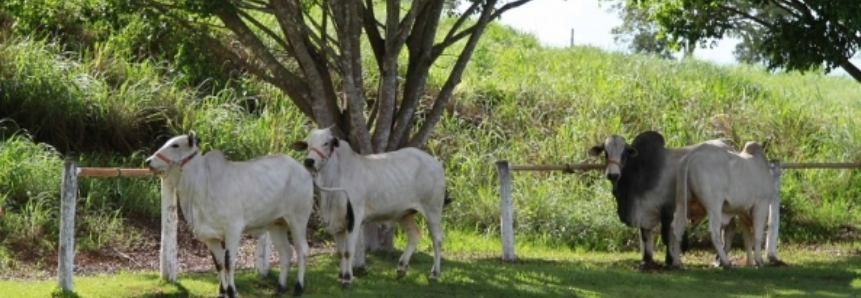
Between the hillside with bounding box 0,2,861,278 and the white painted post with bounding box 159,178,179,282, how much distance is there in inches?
98.2

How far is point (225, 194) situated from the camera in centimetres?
1262

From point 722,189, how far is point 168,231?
624 centimetres

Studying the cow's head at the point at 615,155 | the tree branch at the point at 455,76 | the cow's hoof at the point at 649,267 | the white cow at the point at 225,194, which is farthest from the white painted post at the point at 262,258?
the cow's hoof at the point at 649,267

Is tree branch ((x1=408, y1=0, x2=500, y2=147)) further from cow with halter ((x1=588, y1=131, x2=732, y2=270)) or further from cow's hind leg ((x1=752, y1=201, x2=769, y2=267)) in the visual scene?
cow's hind leg ((x1=752, y1=201, x2=769, y2=267))

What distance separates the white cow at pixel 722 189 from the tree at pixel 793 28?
56.6 inches

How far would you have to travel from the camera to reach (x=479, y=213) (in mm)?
20391

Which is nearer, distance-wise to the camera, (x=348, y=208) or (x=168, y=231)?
(x=168, y=231)

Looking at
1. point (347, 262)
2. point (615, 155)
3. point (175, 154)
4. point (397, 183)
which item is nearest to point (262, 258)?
point (347, 262)

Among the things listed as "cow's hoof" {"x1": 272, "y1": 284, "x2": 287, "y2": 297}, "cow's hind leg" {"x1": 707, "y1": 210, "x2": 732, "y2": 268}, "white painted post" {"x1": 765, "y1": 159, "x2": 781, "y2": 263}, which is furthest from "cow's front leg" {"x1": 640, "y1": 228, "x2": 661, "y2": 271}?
"cow's hoof" {"x1": 272, "y1": 284, "x2": 287, "y2": 297}

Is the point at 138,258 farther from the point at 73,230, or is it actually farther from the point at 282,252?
the point at 73,230

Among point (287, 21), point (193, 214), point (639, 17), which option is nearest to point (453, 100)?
point (287, 21)

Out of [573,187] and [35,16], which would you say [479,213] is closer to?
[573,187]

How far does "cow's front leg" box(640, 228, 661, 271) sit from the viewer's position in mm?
16578

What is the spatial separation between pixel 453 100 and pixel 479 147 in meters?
1.93
